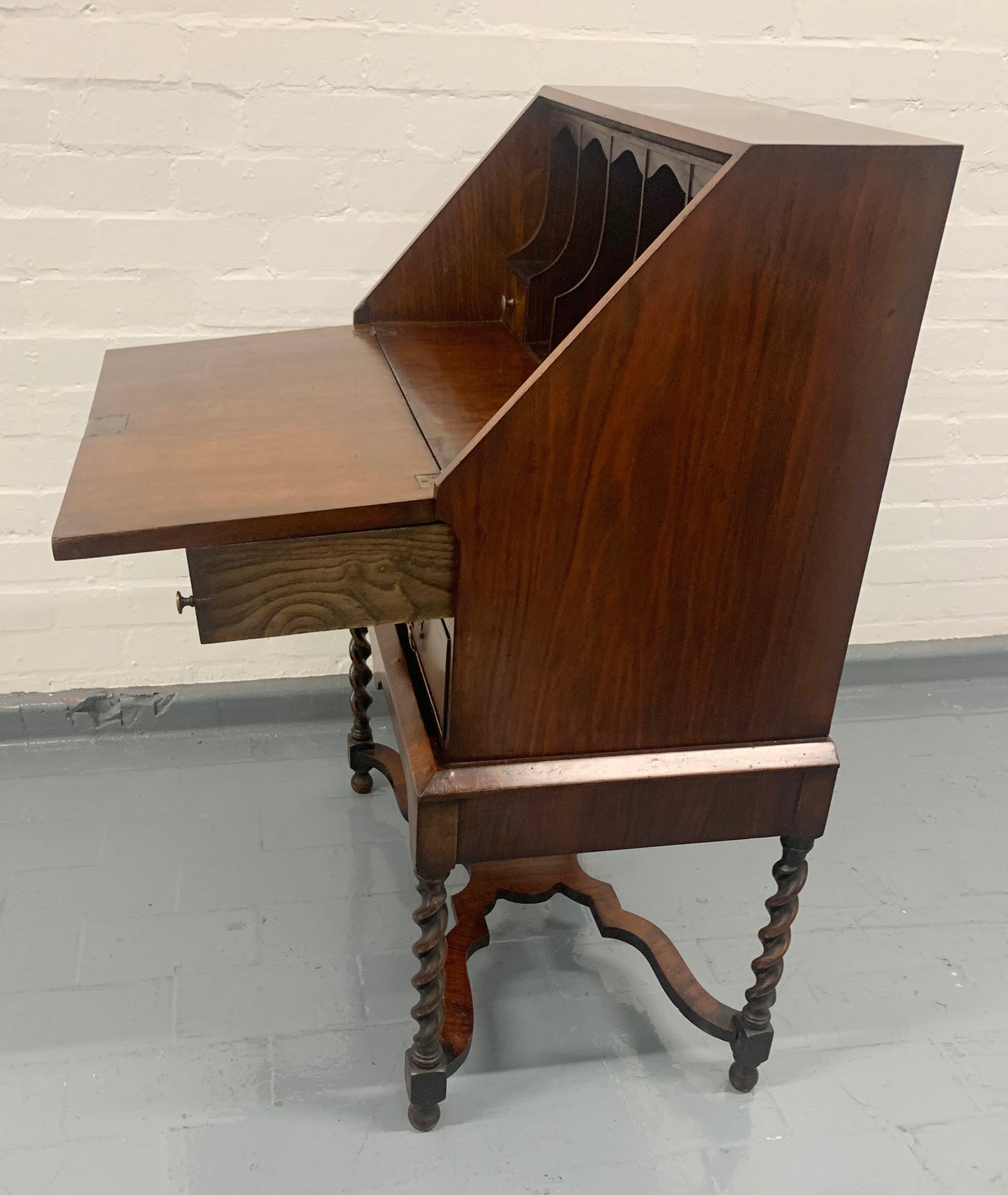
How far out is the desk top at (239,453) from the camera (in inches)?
39.1

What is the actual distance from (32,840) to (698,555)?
4.95 feet

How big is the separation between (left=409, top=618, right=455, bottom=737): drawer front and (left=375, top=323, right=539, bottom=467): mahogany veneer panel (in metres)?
0.21

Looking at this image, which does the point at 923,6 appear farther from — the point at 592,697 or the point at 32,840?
the point at 32,840

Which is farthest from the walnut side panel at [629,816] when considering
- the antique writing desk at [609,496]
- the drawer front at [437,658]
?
A: the drawer front at [437,658]

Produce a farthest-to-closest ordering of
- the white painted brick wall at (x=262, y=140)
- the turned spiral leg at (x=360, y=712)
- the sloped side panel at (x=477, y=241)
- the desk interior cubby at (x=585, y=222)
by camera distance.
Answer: the turned spiral leg at (x=360, y=712)
the white painted brick wall at (x=262, y=140)
the sloped side panel at (x=477, y=241)
the desk interior cubby at (x=585, y=222)

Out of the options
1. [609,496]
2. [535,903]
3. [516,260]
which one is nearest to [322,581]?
[609,496]

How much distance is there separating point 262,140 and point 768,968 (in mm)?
1655

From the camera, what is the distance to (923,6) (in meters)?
2.08

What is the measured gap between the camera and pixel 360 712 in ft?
6.98

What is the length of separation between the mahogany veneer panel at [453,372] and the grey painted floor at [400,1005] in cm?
99

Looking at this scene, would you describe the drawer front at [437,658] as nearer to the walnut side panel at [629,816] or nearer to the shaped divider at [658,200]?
the walnut side panel at [629,816]

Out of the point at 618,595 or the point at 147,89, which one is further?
the point at 147,89

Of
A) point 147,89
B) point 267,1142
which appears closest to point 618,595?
point 267,1142

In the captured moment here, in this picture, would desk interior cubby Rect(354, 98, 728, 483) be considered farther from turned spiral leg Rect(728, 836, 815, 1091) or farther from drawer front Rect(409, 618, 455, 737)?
turned spiral leg Rect(728, 836, 815, 1091)
